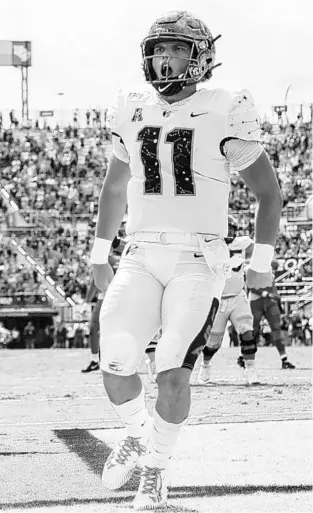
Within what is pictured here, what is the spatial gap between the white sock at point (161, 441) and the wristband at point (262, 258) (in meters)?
0.83

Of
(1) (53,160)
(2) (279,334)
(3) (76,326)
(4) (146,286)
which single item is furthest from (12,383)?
(1) (53,160)

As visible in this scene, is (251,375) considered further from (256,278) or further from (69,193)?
(69,193)

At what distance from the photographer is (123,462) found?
15.0 ft

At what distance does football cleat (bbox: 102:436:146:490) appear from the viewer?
4.56 metres

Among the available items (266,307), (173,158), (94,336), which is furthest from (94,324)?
(173,158)

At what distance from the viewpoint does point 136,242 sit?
15.1 ft

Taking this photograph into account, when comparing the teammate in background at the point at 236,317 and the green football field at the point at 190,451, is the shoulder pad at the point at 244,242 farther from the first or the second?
the green football field at the point at 190,451

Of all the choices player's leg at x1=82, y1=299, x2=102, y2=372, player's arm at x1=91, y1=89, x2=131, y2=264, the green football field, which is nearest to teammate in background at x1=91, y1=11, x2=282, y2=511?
player's arm at x1=91, y1=89, x2=131, y2=264

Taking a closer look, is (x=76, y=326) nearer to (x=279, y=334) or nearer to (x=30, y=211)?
(x=30, y=211)

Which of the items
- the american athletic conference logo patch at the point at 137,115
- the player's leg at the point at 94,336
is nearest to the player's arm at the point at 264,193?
the american athletic conference logo patch at the point at 137,115

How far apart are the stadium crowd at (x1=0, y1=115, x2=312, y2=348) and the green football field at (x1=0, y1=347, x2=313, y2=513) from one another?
20416 mm

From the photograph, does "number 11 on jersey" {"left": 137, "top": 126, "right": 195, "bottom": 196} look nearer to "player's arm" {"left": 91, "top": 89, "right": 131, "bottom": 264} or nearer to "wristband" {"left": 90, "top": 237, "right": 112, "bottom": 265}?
"player's arm" {"left": 91, "top": 89, "right": 131, "bottom": 264}

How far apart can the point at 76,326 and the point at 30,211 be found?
1029 centimetres

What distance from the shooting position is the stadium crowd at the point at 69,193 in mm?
32438
